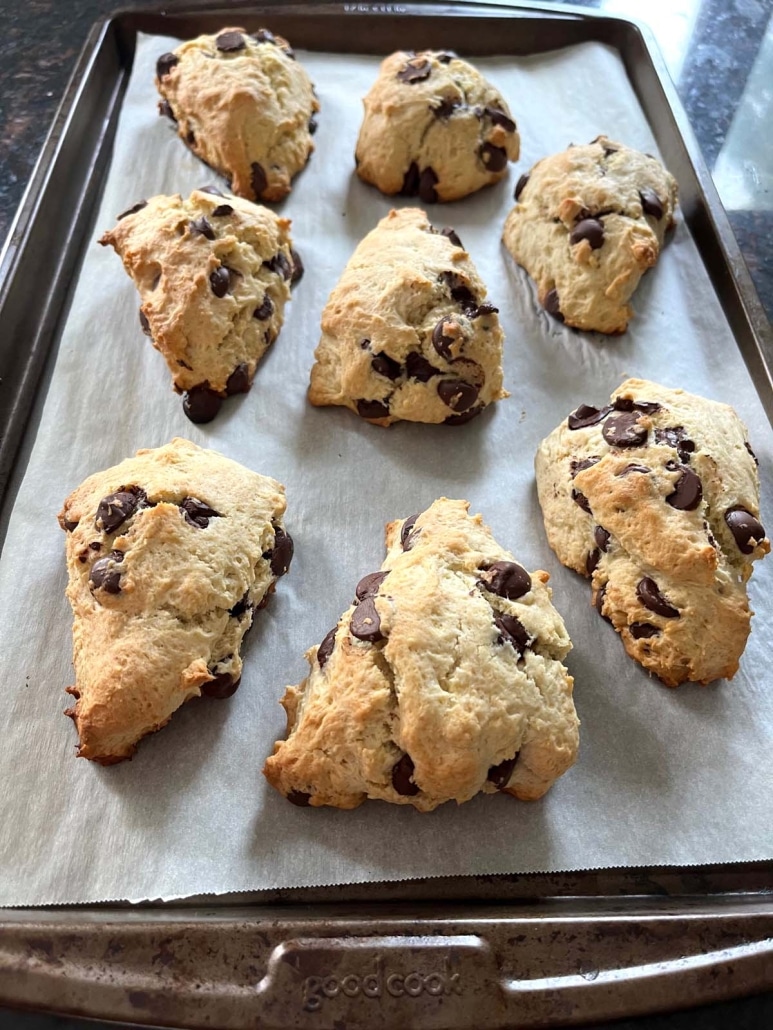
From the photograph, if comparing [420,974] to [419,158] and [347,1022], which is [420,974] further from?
[419,158]

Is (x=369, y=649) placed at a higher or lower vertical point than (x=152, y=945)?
higher

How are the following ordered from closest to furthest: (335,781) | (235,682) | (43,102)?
(335,781), (235,682), (43,102)

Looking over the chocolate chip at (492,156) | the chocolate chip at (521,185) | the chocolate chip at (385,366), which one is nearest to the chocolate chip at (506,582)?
the chocolate chip at (385,366)

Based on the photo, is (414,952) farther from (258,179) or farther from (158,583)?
(258,179)

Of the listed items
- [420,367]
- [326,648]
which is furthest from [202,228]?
[326,648]

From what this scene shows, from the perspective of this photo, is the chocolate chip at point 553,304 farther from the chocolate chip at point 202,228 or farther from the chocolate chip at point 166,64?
the chocolate chip at point 166,64

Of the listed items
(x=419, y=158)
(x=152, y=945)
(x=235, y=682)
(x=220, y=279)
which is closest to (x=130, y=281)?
(x=220, y=279)

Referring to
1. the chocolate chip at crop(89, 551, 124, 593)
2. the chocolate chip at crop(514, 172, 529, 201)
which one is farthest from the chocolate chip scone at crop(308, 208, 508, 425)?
the chocolate chip at crop(89, 551, 124, 593)
